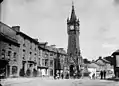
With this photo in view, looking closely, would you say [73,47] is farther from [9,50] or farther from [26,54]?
[9,50]

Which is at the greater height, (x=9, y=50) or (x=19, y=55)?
(x=9, y=50)

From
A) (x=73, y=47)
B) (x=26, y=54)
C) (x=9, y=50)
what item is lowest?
(x=26, y=54)

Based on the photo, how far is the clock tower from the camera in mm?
65912

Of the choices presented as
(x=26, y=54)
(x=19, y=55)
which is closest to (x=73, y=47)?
(x=26, y=54)

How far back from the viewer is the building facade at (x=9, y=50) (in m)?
28.7

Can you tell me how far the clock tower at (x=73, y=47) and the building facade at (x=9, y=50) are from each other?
3461 centimetres

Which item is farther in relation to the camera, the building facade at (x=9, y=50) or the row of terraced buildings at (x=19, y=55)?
the row of terraced buildings at (x=19, y=55)

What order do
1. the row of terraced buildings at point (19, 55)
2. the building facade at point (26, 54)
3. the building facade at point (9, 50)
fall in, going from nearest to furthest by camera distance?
the building facade at point (9, 50), the row of terraced buildings at point (19, 55), the building facade at point (26, 54)

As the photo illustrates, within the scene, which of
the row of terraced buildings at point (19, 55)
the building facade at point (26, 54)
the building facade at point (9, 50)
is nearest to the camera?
the building facade at point (9, 50)

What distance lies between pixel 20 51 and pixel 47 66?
15469mm

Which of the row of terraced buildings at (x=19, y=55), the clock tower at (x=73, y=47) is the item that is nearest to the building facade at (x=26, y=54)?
the row of terraced buildings at (x=19, y=55)

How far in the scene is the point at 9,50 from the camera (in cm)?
3078

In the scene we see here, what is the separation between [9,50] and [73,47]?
40.7 metres

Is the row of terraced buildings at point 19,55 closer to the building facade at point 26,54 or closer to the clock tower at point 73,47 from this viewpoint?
the building facade at point 26,54
